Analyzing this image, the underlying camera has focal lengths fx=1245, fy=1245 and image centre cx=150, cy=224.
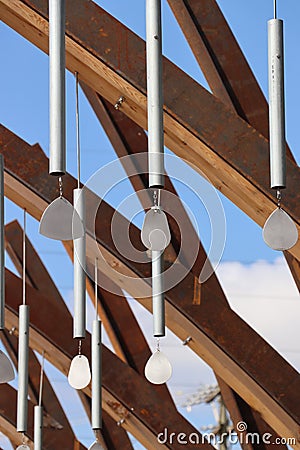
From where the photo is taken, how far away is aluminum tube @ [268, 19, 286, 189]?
9.83 feet

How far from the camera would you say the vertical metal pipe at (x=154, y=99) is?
9.73ft

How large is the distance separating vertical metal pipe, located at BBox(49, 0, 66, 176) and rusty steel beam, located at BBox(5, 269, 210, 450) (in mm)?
4335

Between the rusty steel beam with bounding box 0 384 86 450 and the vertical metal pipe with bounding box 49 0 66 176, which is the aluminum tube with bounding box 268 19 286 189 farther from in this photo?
the rusty steel beam with bounding box 0 384 86 450

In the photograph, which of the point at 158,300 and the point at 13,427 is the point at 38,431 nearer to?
the point at 13,427

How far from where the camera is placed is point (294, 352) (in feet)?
29.6

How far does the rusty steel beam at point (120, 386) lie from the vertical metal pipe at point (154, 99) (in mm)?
4278

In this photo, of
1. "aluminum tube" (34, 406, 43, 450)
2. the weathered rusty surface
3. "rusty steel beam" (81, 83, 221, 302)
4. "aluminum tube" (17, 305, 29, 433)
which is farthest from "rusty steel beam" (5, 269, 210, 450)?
"aluminum tube" (17, 305, 29, 433)

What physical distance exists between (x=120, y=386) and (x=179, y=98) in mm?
2920

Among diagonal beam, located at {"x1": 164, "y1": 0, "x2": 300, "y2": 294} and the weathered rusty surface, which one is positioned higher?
diagonal beam, located at {"x1": 164, "y1": 0, "x2": 300, "y2": 294}

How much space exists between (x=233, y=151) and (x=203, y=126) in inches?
5.9

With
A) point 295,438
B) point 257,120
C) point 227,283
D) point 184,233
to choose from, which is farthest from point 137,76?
point 227,283

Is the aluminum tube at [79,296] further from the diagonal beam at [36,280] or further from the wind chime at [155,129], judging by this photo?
Result: the diagonal beam at [36,280]

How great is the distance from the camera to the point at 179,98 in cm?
475

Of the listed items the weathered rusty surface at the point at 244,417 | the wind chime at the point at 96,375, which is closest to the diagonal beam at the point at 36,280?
the weathered rusty surface at the point at 244,417
